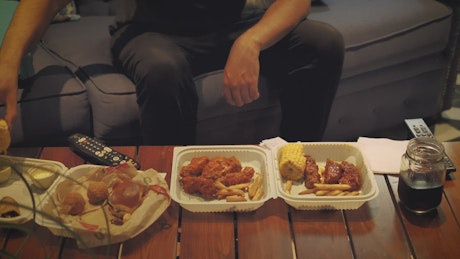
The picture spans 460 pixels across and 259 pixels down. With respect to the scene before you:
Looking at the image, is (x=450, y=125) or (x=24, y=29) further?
(x=450, y=125)

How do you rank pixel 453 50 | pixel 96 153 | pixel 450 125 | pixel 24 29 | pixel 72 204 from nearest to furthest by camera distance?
A: pixel 72 204 → pixel 96 153 → pixel 24 29 → pixel 453 50 → pixel 450 125

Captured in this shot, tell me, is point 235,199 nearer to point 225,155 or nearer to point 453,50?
point 225,155

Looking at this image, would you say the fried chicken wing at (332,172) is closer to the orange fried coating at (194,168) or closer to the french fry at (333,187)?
the french fry at (333,187)

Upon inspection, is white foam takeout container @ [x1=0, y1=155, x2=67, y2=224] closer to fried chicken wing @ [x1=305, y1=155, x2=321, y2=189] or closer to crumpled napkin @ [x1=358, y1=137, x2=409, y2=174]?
fried chicken wing @ [x1=305, y1=155, x2=321, y2=189]

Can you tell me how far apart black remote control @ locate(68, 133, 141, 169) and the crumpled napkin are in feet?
1.80

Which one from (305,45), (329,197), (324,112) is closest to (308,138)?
(324,112)

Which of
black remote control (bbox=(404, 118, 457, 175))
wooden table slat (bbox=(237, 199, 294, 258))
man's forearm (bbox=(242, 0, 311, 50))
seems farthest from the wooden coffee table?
man's forearm (bbox=(242, 0, 311, 50))

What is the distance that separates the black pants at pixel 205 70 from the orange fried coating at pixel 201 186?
0.49m

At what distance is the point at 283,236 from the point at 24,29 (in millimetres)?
944

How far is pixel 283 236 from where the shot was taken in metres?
1.15

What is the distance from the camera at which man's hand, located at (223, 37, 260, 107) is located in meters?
1.61

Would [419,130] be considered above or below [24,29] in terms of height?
below

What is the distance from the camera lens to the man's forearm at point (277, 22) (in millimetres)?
1652

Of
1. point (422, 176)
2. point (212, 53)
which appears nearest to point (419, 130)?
point (422, 176)
